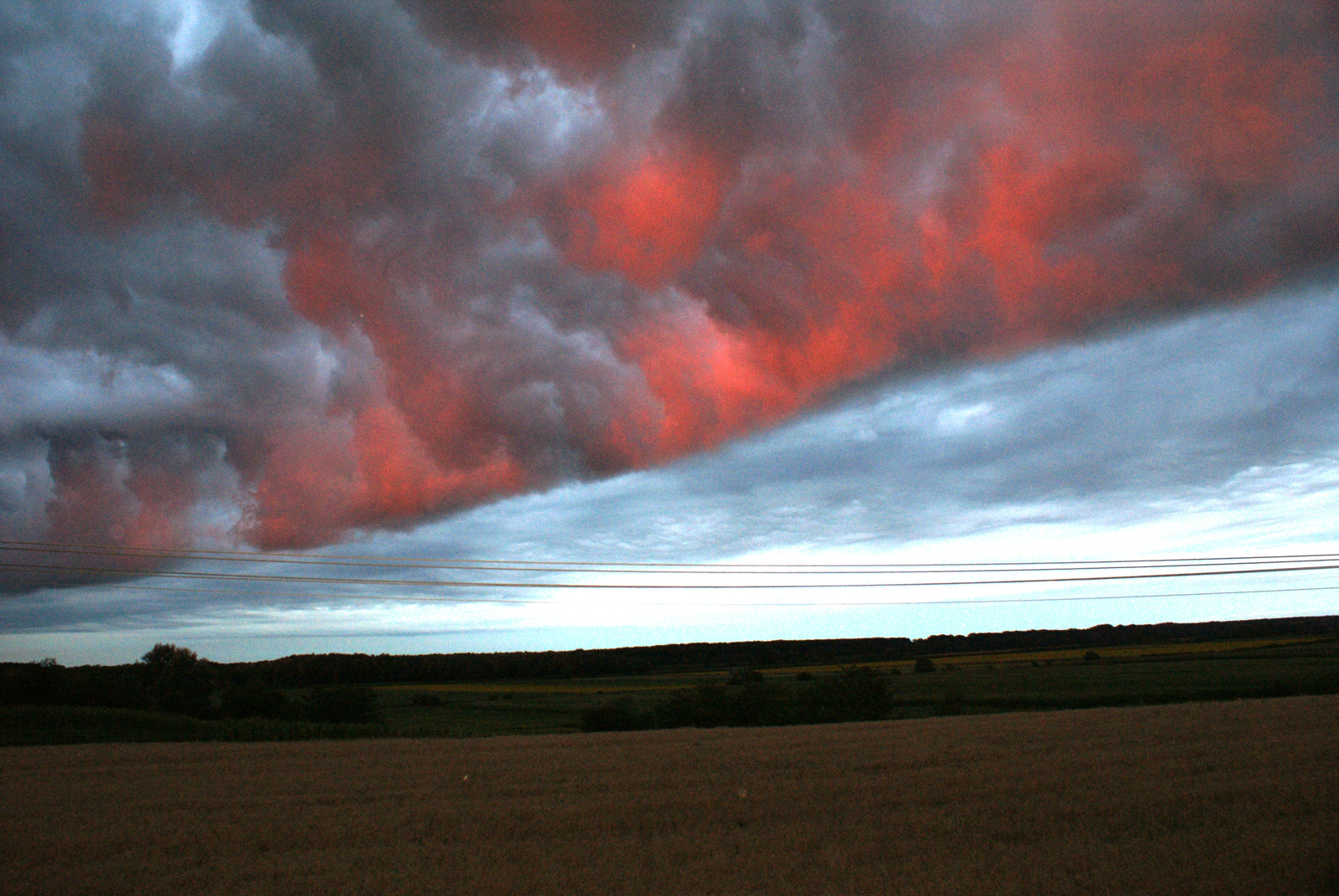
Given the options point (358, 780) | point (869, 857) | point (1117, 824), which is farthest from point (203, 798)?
point (1117, 824)

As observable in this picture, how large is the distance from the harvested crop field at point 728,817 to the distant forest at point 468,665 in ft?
143

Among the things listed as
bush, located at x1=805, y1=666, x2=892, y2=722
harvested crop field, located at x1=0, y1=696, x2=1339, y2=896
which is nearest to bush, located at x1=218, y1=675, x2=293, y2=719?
harvested crop field, located at x1=0, y1=696, x2=1339, y2=896

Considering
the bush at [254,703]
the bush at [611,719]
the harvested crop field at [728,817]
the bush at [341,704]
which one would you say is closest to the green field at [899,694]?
the bush at [611,719]

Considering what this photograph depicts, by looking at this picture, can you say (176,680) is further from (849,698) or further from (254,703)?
(849,698)

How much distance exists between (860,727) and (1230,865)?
88.9 ft

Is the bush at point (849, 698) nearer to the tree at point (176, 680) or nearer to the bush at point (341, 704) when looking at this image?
the bush at point (341, 704)

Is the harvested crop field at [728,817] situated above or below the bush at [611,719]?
above

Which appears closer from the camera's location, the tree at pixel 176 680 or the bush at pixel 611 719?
the bush at pixel 611 719

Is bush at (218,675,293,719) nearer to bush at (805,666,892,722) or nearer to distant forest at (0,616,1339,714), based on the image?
distant forest at (0,616,1339,714)

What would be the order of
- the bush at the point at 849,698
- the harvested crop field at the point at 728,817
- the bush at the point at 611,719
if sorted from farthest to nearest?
the bush at the point at 849,698, the bush at the point at 611,719, the harvested crop field at the point at 728,817

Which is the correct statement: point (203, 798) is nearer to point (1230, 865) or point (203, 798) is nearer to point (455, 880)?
point (455, 880)

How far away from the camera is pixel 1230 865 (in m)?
14.7

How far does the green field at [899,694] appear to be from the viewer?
4972 cm

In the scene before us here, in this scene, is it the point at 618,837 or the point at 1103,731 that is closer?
the point at 618,837
